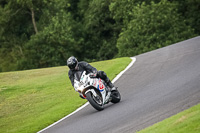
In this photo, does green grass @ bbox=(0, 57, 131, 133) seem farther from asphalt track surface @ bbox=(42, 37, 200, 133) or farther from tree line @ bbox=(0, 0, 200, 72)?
tree line @ bbox=(0, 0, 200, 72)

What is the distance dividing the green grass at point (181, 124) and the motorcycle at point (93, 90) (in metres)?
3.32

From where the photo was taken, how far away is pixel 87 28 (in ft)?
163

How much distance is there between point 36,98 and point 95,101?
630 cm

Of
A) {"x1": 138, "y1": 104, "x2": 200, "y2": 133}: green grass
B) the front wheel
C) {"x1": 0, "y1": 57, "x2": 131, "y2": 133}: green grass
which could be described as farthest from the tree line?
{"x1": 138, "y1": 104, "x2": 200, "y2": 133}: green grass

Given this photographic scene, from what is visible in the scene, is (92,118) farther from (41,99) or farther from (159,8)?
(159,8)

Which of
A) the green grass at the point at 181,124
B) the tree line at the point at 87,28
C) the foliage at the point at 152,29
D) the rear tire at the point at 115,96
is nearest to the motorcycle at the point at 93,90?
the rear tire at the point at 115,96

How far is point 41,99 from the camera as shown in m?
16.4

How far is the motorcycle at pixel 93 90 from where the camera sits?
10859 mm

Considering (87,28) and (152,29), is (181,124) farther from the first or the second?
(87,28)

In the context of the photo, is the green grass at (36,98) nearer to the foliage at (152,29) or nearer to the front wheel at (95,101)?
the front wheel at (95,101)

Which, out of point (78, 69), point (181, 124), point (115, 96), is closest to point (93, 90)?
point (78, 69)

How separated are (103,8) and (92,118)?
3834 cm

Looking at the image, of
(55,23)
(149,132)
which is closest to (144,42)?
(55,23)

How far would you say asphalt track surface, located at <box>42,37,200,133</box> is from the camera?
9055mm
